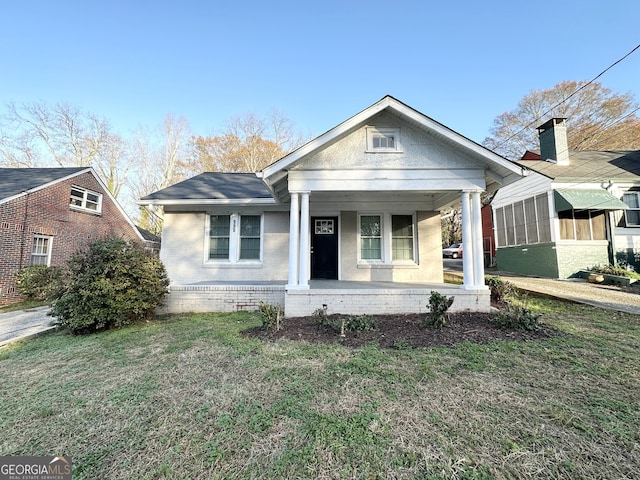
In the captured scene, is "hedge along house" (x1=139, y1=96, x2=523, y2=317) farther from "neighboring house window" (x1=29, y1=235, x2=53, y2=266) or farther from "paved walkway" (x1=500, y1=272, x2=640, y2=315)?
"neighboring house window" (x1=29, y1=235, x2=53, y2=266)

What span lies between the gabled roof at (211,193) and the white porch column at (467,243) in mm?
5284

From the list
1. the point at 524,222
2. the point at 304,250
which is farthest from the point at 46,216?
the point at 524,222

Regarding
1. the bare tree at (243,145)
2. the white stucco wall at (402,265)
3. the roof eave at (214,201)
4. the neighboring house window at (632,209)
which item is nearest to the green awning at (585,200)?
the neighboring house window at (632,209)

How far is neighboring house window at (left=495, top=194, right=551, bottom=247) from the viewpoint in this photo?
13.2 m

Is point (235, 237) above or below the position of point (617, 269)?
above

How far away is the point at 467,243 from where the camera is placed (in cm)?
696

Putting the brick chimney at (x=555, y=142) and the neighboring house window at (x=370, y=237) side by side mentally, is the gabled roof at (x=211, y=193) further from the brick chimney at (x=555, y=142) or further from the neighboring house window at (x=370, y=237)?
the brick chimney at (x=555, y=142)

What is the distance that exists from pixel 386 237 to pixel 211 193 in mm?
5872

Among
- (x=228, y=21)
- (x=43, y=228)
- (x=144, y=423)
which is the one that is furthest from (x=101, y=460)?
(x=228, y=21)

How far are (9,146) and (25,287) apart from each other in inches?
770

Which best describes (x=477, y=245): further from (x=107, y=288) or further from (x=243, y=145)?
(x=243, y=145)

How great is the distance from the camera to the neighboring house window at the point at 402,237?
952 centimetres

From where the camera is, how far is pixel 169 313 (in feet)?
24.8

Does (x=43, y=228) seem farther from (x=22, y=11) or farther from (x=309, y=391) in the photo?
(x=309, y=391)
